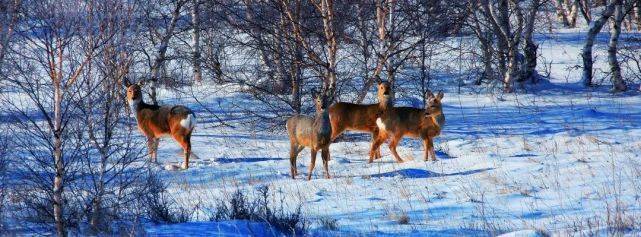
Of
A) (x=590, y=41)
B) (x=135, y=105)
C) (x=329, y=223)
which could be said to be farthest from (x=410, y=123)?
(x=590, y=41)

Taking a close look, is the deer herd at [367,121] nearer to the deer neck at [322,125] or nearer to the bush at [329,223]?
the deer neck at [322,125]

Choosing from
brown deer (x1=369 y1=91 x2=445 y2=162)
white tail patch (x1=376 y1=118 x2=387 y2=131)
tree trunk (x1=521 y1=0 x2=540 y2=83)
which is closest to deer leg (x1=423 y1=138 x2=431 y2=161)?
brown deer (x1=369 y1=91 x2=445 y2=162)

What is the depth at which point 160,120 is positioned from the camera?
49.5 ft

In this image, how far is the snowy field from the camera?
8.38m

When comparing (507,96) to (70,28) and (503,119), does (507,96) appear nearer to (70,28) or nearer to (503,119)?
(503,119)

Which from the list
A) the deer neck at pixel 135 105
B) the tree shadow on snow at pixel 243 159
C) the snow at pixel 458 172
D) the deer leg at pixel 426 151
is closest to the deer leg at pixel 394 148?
the snow at pixel 458 172

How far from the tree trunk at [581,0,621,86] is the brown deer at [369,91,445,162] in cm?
937

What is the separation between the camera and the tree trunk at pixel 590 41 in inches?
878

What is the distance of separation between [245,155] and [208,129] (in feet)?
11.7

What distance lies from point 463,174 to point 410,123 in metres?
2.92

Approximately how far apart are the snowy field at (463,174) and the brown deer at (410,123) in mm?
409

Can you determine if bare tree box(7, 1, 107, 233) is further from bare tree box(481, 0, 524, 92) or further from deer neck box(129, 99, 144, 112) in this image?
bare tree box(481, 0, 524, 92)

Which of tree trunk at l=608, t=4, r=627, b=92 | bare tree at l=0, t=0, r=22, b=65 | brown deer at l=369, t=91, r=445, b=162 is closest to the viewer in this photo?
bare tree at l=0, t=0, r=22, b=65

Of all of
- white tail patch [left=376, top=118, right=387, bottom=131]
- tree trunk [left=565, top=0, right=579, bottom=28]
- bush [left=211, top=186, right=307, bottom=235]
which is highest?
tree trunk [left=565, top=0, right=579, bottom=28]
